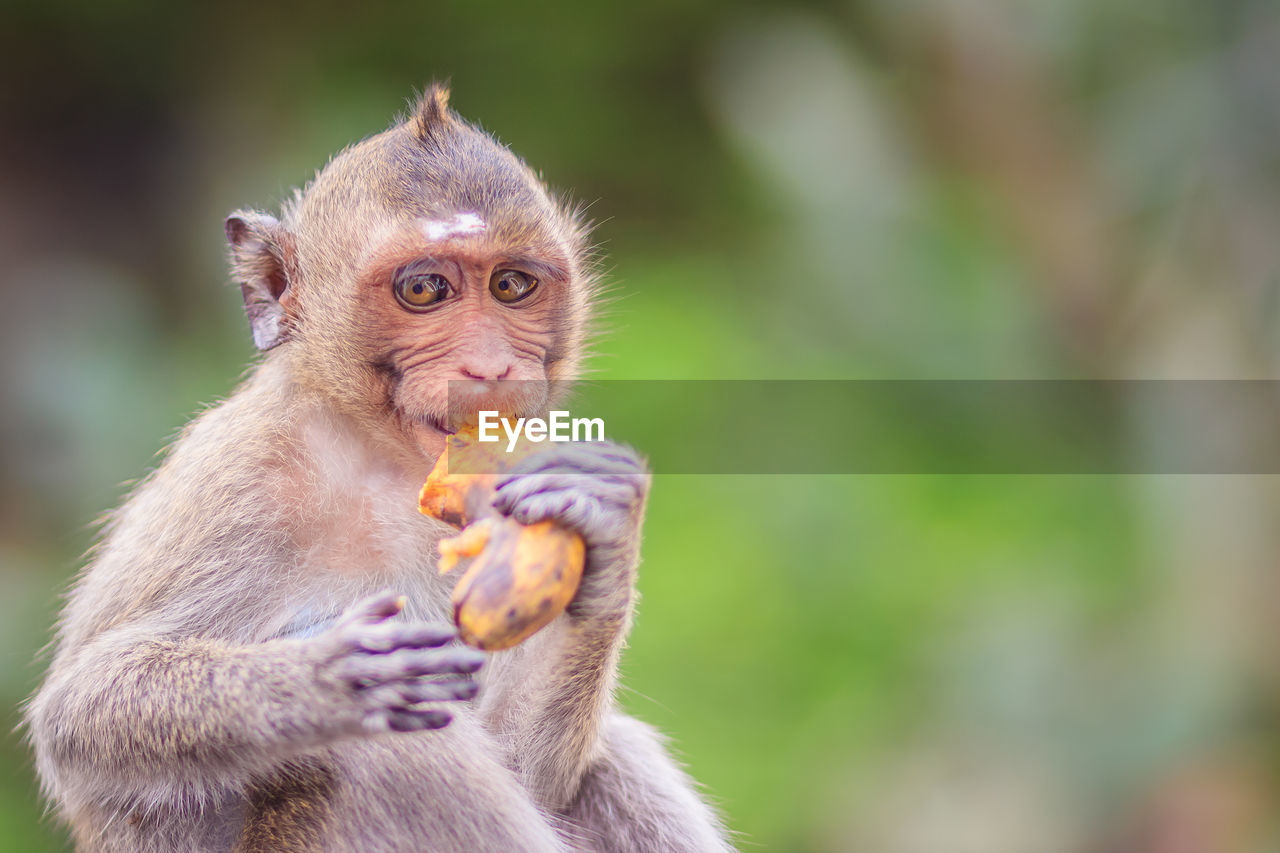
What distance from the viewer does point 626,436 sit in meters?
7.38

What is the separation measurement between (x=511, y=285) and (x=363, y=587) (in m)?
0.87

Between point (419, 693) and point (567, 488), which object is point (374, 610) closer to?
point (419, 693)

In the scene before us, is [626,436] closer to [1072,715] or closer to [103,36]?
[1072,715]

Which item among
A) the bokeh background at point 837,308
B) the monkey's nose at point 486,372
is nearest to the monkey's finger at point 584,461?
the monkey's nose at point 486,372

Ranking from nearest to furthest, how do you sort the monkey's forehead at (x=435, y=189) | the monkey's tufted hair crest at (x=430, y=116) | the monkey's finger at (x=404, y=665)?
the monkey's finger at (x=404, y=665) → the monkey's forehead at (x=435, y=189) → the monkey's tufted hair crest at (x=430, y=116)

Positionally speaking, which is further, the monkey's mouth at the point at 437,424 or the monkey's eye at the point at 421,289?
the monkey's eye at the point at 421,289

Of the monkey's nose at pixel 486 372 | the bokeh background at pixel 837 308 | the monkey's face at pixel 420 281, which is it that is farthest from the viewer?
the bokeh background at pixel 837 308

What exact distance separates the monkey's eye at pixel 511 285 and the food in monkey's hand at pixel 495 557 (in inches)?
19.9

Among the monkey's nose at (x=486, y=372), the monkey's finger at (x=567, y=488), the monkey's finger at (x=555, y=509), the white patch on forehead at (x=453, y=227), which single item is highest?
the white patch on forehead at (x=453, y=227)

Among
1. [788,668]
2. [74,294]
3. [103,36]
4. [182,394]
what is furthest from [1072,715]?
[103,36]

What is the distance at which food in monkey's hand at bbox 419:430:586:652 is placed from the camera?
97.8 inches

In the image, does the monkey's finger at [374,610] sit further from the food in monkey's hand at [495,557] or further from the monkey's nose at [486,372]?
the monkey's nose at [486,372]

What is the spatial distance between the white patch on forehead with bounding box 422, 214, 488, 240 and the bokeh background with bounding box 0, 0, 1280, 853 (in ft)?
9.96

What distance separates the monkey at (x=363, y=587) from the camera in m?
2.77
